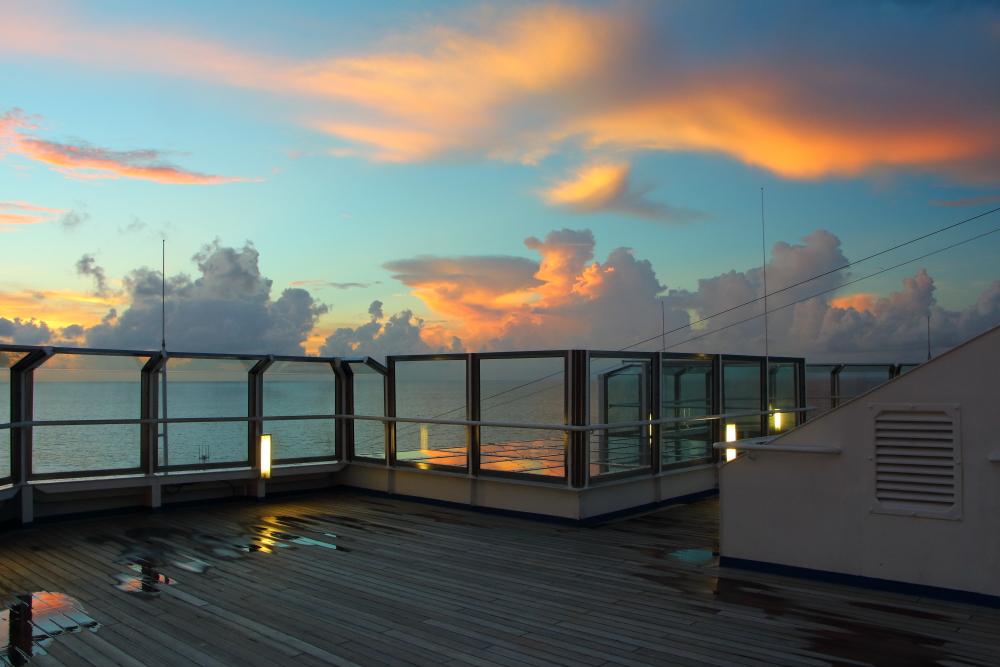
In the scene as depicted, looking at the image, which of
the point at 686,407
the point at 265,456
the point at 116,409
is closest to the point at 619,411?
the point at 686,407

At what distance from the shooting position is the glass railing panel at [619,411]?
29.0ft

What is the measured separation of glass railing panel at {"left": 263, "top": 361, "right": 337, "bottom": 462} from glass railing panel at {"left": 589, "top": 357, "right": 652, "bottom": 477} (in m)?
4.55

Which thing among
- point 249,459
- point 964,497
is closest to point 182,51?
point 249,459

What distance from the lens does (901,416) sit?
17.5 ft

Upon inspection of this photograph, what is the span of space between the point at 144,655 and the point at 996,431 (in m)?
6.19

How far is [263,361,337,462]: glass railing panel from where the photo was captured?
34.3 ft

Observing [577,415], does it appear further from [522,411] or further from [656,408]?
[656,408]

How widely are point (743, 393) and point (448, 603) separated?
7.71m

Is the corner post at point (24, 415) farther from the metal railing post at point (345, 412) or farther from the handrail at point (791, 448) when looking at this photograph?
the handrail at point (791, 448)

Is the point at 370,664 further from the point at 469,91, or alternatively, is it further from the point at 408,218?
the point at 408,218

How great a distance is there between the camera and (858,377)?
45.1 feet

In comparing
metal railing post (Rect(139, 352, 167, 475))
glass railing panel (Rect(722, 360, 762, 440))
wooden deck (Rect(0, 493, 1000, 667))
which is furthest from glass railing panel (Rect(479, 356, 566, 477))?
metal railing post (Rect(139, 352, 167, 475))

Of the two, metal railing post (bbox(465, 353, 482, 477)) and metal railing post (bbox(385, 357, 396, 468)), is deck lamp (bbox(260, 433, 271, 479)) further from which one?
metal railing post (bbox(465, 353, 482, 477))

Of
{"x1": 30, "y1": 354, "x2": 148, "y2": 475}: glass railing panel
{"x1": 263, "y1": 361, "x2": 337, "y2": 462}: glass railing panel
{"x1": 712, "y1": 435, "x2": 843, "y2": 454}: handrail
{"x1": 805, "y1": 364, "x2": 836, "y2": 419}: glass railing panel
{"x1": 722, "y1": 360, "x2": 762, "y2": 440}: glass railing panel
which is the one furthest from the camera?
{"x1": 805, "y1": 364, "x2": 836, "y2": 419}: glass railing panel
